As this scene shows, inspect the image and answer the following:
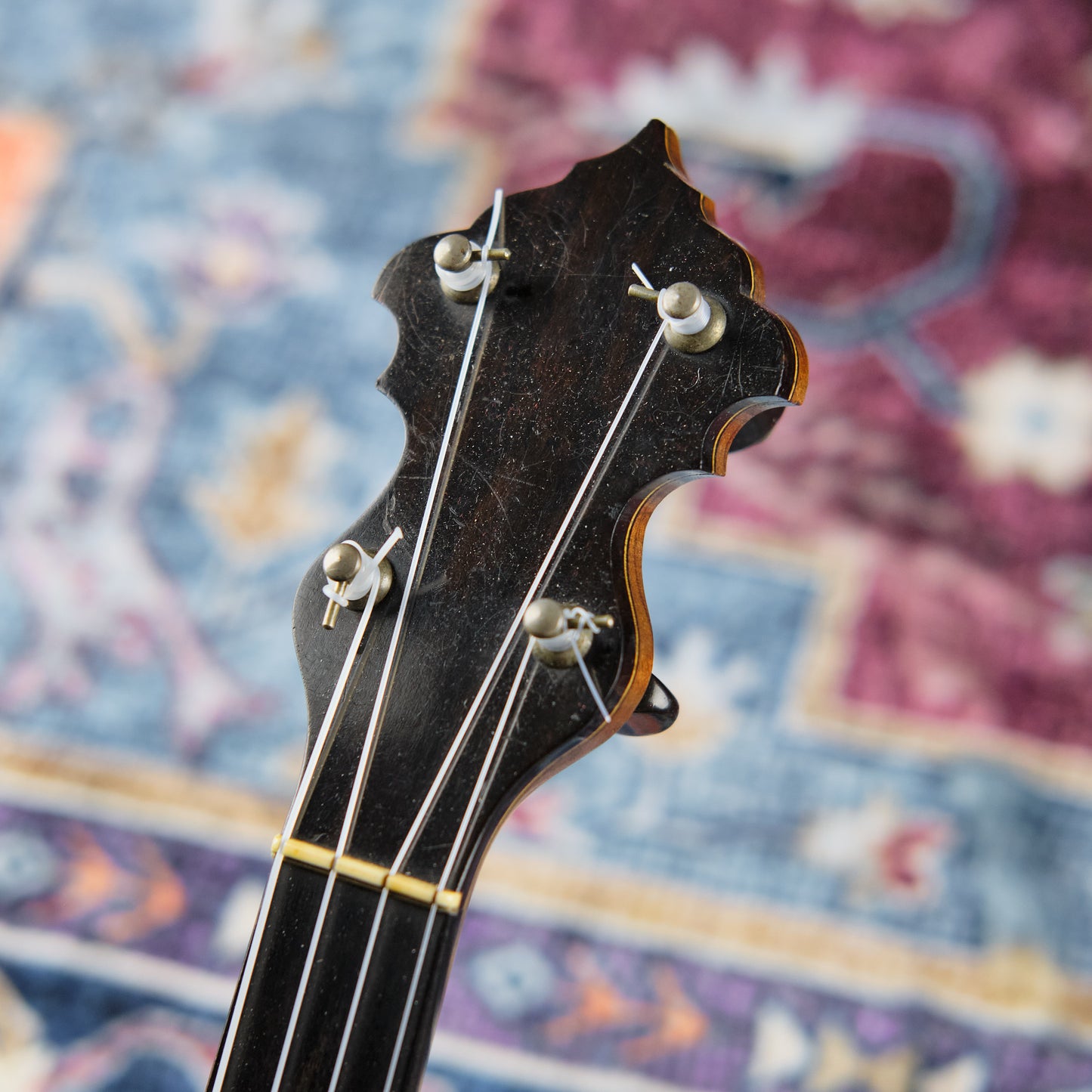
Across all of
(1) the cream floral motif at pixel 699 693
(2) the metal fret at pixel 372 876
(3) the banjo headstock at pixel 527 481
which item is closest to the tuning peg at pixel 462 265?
(3) the banjo headstock at pixel 527 481

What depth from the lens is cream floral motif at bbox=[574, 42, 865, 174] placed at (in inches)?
43.1

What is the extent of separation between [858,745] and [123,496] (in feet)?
2.25

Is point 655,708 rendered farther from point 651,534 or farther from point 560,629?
point 651,534

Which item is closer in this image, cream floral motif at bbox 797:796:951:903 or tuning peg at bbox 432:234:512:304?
tuning peg at bbox 432:234:512:304

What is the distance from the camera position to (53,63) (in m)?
1.19

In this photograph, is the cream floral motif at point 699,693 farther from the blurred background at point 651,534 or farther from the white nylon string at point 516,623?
the white nylon string at point 516,623

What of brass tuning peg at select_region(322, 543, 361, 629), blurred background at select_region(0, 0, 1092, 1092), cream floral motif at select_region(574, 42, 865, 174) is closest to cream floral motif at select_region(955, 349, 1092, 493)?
blurred background at select_region(0, 0, 1092, 1092)

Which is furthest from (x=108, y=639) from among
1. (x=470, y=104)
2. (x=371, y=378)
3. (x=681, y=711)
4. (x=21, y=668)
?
(x=470, y=104)

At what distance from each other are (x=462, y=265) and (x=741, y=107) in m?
0.71

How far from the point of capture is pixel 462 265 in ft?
1.66

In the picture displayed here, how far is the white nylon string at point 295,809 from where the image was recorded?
50 centimetres

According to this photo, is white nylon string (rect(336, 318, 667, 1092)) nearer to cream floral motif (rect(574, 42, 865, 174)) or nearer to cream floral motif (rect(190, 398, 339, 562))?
cream floral motif (rect(190, 398, 339, 562))

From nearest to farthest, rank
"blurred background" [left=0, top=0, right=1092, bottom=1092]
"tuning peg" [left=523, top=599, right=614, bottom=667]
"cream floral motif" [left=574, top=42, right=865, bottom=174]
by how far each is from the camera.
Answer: "tuning peg" [left=523, top=599, right=614, bottom=667]
"blurred background" [left=0, top=0, right=1092, bottom=1092]
"cream floral motif" [left=574, top=42, right=865, bottom=174]

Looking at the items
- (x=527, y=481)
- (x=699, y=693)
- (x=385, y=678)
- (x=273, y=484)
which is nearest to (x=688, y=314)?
(x=527, y=481)
